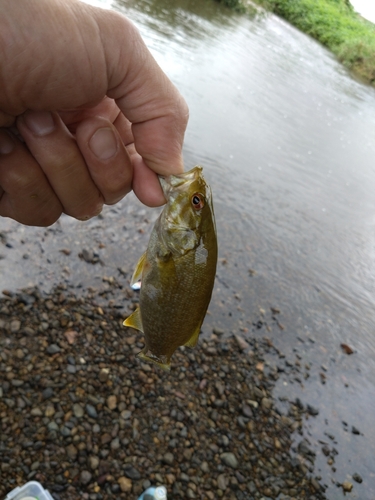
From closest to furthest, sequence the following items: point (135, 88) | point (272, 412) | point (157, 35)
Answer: point (135, 88)
point (272, 412)
point (157, 35)

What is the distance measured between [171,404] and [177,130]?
11.0 feet

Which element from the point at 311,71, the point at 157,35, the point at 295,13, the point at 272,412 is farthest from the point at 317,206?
the point at 295,13

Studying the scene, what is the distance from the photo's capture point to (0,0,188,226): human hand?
1.94m

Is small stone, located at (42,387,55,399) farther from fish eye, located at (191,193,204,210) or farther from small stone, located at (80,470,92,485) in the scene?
fish eye, located at (191,193,204,210)

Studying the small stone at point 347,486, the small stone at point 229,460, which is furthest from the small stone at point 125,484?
the small stone at point 347,486

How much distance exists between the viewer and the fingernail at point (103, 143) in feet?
7.83

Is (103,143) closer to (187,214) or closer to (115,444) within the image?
(187,214)

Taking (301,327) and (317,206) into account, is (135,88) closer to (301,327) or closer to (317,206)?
(301,327)

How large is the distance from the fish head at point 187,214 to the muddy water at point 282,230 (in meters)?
3.48

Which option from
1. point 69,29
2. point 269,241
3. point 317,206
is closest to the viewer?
point 69,29

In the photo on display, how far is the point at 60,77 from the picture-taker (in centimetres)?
205

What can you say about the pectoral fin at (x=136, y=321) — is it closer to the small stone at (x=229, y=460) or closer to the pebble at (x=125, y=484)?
the pebble at (x=125, y=484)

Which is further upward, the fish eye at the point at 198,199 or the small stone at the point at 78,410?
the fish eye at the point at 198,199

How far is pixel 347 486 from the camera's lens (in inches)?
185
